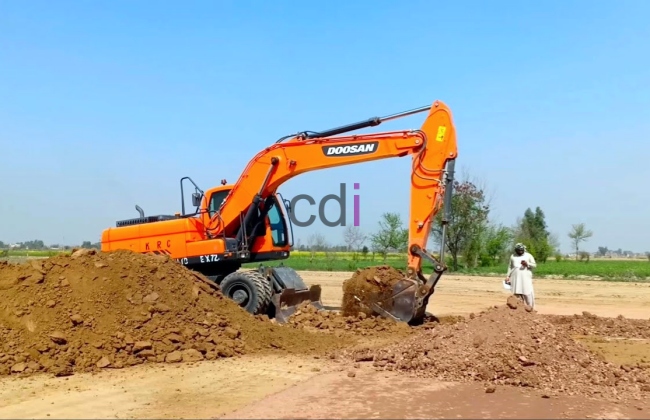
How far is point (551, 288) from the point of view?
24359 millimetres

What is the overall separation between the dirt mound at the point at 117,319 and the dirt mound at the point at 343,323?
0.79 meters

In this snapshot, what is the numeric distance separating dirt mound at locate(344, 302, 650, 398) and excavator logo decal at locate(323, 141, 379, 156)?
14.2 feet

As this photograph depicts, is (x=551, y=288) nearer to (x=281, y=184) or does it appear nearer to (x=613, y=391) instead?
(x=281, y=184)

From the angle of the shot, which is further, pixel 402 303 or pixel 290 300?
pixel 290 300

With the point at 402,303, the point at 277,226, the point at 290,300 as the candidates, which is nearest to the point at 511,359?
the point at 402,303

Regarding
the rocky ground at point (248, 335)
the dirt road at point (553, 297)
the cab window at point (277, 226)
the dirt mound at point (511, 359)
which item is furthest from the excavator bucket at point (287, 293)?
the dirt road at point (553, 297)

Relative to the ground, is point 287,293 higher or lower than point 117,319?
higher

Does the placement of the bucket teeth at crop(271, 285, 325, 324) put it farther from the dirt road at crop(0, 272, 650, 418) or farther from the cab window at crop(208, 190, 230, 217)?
the dirt road at crop(0, 272, 650, 418)

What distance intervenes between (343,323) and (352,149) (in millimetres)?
3256

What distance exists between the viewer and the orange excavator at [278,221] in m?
11.2

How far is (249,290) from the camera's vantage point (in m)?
12.0

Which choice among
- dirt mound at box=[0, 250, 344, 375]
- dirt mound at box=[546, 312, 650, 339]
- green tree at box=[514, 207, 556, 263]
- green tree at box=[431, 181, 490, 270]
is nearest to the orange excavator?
dirt mound at box=[0, 250, 344, 375]

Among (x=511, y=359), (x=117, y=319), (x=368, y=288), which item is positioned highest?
(x=368, y=288)

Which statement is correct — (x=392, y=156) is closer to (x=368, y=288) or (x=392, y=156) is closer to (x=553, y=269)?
(x=368, y=288)
